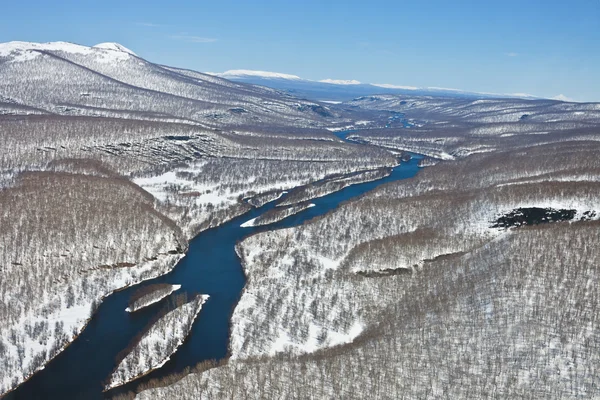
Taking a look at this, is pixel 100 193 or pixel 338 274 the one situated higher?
pixel 100 193

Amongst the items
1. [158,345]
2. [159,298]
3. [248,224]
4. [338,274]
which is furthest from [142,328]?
[248,224]

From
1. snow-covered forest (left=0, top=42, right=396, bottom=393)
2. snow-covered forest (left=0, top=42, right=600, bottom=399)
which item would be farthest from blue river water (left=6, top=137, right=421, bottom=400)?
snow-covered forest (left=0, top=42, right=396, bottom=393)

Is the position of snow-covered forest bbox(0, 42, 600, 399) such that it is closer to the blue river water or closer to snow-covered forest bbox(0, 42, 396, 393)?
snow-covered forest bbox(0, 42, 396, 393)

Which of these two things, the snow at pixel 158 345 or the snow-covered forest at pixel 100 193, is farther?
the snow-covered forest at pixel 100 193

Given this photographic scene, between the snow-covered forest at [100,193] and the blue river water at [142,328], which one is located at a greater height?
the snow-covered forest at [100,193]

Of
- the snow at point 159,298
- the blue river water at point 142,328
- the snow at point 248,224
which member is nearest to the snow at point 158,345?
the blue river water at point 142,328

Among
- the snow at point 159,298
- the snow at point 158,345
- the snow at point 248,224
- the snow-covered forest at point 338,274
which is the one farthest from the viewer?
the snow at point 248,224

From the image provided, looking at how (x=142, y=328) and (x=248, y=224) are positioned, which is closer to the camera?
(x=142, y=328)

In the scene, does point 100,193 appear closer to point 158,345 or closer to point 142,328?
point 142,328

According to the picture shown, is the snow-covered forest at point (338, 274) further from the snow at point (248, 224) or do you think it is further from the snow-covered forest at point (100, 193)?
the snow at point (248, 224)
